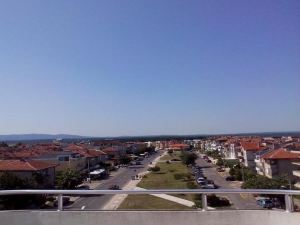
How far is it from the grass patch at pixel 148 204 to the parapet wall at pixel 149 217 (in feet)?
0.54

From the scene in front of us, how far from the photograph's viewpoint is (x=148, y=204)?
16.4 feet

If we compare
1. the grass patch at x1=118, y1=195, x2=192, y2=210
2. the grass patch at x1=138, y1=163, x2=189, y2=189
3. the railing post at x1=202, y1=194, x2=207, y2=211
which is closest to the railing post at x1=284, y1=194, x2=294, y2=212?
the railing post at x1=202, y1=194, x2=207, y2=211

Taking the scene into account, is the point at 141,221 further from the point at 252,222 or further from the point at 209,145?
the point at 209,145

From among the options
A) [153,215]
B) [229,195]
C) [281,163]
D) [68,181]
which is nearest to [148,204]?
[153,215]

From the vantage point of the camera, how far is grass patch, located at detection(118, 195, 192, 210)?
4.87 metres

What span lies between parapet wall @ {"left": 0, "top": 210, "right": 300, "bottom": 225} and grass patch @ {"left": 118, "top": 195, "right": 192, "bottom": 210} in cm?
17

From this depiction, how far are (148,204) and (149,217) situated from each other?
341 mm

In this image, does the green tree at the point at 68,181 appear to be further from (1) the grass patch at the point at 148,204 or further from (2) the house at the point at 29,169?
(1) the grass patch at the point at 148,204

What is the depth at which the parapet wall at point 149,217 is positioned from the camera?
4512 millimetres

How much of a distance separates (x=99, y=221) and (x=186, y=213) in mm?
1042

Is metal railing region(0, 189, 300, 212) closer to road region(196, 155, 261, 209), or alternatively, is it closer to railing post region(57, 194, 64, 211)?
railing post region(57, 194, 64, 211)

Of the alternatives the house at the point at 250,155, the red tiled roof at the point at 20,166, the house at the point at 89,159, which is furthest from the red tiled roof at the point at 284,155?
the house at the point at 89,159

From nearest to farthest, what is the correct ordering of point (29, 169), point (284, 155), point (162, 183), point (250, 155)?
point (29, 169) < point (162, 183) < point (284, 155) < point (250, 155)

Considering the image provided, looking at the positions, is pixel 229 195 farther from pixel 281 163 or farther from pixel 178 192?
pixel 281 163
